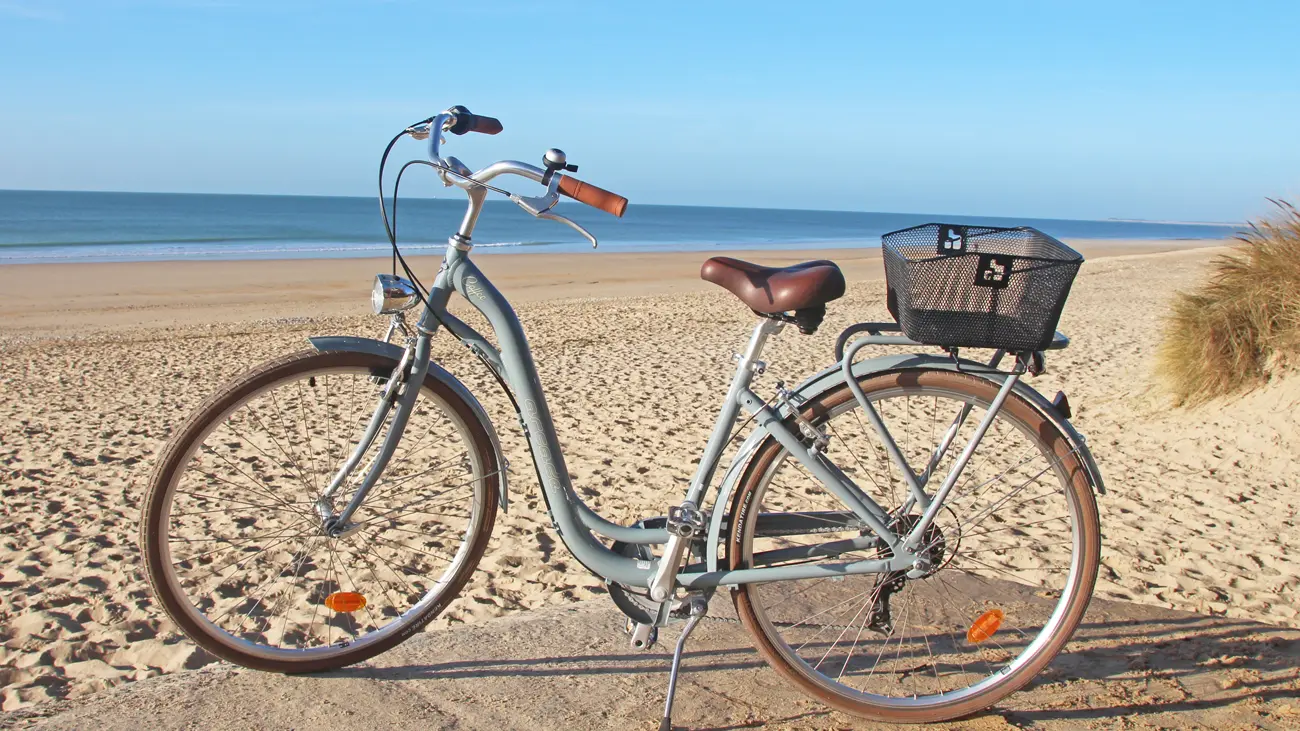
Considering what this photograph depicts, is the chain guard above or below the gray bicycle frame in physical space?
below

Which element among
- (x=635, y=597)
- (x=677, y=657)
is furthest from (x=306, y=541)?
(x=677, y=657)

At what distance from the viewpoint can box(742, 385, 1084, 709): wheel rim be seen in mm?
2680

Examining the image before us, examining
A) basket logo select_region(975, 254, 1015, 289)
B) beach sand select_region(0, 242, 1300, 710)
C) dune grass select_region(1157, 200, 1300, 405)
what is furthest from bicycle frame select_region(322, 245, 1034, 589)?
dune grass select_region(1157, 200, 1300, 405)

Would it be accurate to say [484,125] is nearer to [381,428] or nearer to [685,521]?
[381,428]

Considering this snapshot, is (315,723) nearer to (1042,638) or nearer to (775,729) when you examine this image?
(775,729)

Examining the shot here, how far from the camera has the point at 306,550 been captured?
292 cm

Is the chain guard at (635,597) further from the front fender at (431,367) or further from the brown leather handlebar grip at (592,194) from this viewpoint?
the brown leather handlebar grip at (592,194)

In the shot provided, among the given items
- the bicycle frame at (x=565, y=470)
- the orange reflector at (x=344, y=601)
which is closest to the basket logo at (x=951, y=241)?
the bicycle frame at (x=565, y=470)

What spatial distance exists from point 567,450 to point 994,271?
423 centimetres

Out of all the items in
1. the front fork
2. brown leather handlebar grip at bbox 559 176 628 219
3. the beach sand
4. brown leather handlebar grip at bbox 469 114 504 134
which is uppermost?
brown leather handlebar grip at bbox 469 114 504 134

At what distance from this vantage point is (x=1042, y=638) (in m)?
2.72

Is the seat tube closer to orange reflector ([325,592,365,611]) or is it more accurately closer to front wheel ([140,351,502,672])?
front wheel ([140,351,502,672])

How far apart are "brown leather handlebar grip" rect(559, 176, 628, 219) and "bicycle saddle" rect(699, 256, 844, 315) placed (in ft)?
0.84

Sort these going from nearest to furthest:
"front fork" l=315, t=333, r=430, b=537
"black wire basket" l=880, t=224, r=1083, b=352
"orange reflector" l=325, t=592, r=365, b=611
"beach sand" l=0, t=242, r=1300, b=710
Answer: "black wire basket" l=880, t=224, r=1083, b=352 → "front fork" l=315, t=333, r=430, b=537 → "orange reflector" l=325, t=592, r=365, b=611 → "beach sand" l=0, t=242, r=1300, b=710
